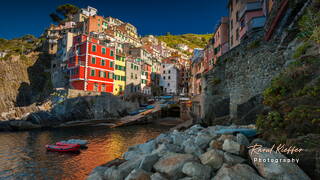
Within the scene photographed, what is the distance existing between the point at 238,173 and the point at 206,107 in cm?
1808

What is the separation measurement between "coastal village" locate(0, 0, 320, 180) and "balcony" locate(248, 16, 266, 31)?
140mm

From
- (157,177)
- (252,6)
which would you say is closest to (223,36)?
(252,6)

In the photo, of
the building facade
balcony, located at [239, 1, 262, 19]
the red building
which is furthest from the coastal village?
the building facade

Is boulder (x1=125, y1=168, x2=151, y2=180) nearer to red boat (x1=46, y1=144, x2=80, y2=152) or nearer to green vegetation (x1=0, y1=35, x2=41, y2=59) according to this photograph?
red boat (x1=46, y1=144, x2=80, y2=152)

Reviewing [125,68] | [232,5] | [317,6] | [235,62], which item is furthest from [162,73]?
[317,6]

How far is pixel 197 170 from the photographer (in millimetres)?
5703

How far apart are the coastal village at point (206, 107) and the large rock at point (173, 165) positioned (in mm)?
35

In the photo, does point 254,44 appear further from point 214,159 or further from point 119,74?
Result: point 119,74

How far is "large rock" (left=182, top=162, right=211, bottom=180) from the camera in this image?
5.56 metres

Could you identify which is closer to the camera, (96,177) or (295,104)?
(295,104)

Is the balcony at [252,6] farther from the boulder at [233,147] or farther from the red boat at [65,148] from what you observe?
the red boat at [65,148]

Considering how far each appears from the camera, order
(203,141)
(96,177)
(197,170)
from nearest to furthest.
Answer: (197,170) < (96,177) < (203,141)

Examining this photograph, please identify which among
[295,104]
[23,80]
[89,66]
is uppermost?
[89,66]

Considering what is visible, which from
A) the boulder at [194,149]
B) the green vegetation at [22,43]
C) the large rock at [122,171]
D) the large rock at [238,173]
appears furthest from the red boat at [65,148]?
the green vegetation at [22,43]
